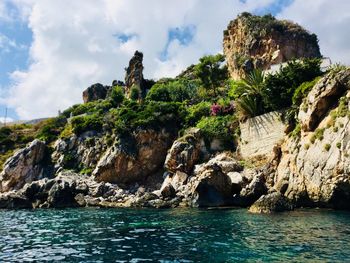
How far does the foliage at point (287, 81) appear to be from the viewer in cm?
3794

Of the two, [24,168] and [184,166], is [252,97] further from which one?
[24,168]

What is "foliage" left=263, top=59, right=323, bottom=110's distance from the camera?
37.9m

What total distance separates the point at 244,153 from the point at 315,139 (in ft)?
42.1

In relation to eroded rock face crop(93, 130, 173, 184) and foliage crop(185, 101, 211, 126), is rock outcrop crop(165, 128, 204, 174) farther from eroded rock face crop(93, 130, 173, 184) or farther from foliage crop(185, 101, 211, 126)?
foliage crop(185, 101, 211, 126)

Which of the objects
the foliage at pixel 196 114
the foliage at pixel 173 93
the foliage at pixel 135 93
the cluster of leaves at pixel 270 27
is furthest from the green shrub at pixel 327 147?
the foliage at pixel 135 93

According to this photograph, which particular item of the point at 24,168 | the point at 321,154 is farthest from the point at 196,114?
the point at 24,168

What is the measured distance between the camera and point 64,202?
137 ft

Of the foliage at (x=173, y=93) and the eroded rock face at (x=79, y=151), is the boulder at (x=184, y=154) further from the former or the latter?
the foliage at (x=173, y=93)

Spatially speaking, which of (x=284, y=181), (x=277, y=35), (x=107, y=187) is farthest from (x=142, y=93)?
(x=284, y=181)

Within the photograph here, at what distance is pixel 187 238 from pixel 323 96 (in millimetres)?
19258

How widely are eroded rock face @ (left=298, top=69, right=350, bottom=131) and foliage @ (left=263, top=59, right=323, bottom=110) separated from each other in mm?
5397

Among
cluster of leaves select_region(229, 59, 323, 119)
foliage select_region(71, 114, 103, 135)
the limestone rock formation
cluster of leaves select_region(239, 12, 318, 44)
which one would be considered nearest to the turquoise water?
cluster of leaves select_region(229, 59, 323, 119)

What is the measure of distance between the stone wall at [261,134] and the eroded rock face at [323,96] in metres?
5.89

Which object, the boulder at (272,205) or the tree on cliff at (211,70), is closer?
the boulder at (272,205)
